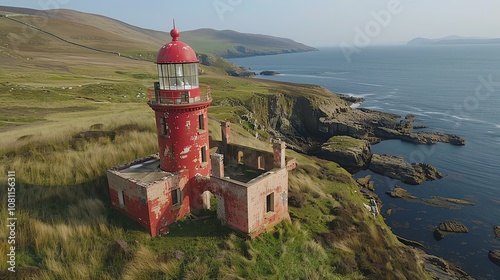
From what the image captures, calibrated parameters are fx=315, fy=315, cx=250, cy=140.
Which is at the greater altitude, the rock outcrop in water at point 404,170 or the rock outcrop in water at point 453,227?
the rock outcrop in water at point 404,170

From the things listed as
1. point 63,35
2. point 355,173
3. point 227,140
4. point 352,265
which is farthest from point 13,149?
point 63,35

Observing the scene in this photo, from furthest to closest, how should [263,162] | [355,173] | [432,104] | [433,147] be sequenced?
[432,104] < [433,147] < [355,173] < [263,162]

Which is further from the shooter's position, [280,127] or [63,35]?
[63,35]

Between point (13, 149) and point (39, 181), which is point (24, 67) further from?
point (39, 181)

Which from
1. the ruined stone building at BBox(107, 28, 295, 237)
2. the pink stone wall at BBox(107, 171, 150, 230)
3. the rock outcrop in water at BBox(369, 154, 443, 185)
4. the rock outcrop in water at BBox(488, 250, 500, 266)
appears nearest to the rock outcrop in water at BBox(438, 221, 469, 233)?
the rock outcrop in water at BBox(488, 250, 500, 266)

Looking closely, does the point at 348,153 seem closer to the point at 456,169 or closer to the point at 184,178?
the point at 456,169


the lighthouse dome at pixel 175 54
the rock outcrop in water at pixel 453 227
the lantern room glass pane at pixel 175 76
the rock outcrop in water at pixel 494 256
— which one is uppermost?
the lighthouse dome at pixel 175 54

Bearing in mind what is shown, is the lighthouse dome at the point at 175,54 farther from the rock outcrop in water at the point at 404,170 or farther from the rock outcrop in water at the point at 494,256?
the rock outcrop in water at the point at 404,170

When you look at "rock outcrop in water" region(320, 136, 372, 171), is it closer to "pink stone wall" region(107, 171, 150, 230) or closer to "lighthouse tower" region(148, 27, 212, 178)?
"lighthouse tower" region(148, 27, 212, 178)

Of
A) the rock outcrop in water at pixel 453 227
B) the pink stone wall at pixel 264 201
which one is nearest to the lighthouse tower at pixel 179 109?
the pink stone wall at pixel 264 201
